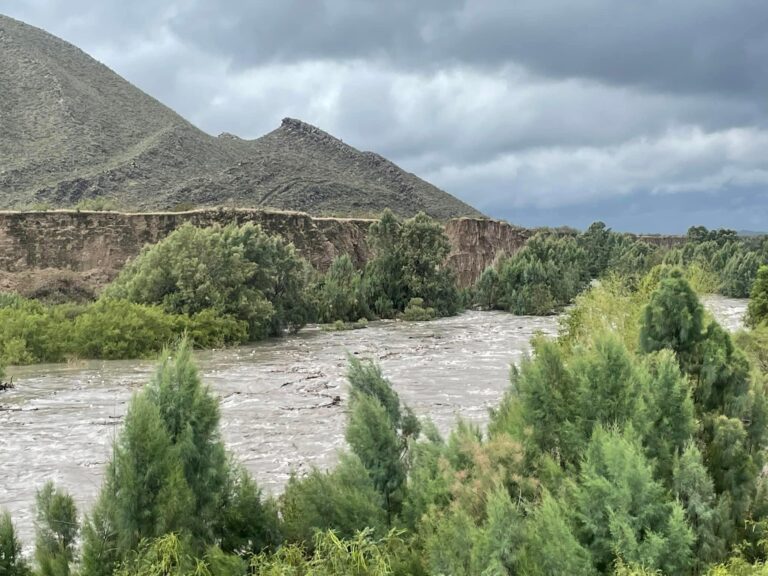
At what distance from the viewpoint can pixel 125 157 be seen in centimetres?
6850

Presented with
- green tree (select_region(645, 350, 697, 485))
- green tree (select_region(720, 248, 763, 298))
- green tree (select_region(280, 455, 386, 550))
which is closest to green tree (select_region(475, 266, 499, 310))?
green tree (select_region(720, 248, 763, 298))

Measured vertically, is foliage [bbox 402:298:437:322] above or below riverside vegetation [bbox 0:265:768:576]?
below

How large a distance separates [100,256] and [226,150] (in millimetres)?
42094

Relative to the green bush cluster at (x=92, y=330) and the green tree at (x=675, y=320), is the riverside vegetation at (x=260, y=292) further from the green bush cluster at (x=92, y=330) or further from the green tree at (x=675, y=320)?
the green tree at (x=675, y=320)

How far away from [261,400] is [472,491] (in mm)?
12733

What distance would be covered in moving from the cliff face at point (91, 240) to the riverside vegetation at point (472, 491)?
3440cm

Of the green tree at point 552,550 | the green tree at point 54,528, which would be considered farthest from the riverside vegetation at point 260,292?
the green tree at point 54,528

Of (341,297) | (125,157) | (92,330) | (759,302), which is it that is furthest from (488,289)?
(125,157)

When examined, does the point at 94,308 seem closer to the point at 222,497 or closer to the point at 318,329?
the point at 318,329

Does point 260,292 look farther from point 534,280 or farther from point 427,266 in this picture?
point 534,280

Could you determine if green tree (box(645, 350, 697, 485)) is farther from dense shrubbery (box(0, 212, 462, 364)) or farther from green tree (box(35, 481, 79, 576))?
dense shrubbery (box(0, 212, 462, 364))

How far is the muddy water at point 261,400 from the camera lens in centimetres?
1221

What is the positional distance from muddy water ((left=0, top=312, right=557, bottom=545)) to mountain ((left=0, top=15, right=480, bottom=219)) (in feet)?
112

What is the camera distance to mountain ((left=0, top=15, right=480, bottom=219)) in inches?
2441
